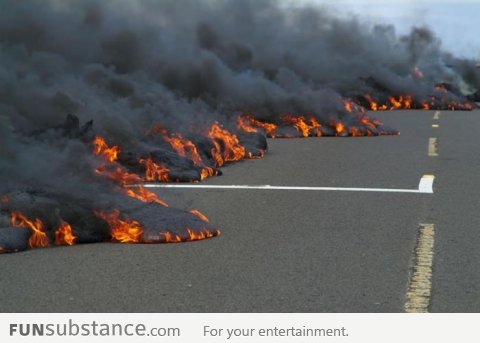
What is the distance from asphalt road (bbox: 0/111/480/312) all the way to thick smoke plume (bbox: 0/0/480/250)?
1.96 feet

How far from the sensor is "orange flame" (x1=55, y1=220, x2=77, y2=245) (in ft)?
24.5

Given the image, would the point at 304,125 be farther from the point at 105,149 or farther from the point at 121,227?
the point at 121,227

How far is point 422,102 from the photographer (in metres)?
32.5

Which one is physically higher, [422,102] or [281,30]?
[281,30]

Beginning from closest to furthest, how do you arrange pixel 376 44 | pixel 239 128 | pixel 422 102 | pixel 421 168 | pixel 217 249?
pixel 217 249
pixel 421 168
pixel 239 128
pixel 422 102
pixel 376 44

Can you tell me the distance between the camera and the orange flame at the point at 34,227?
7367 mm

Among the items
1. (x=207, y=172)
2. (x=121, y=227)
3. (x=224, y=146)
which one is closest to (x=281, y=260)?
(x=121, y=227)

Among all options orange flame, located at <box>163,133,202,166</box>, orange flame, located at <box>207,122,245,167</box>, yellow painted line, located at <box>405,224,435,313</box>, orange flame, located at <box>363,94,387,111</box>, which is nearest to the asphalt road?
yellow painted line, located at <box>405,224,435,313</box>

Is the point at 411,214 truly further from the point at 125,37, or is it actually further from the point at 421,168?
the point at 125,37

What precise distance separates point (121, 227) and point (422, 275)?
99.6 inches

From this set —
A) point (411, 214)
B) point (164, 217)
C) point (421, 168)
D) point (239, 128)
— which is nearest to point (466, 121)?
point (239, 128)

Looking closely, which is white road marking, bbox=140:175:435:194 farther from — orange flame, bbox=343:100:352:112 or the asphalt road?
orange flame, bbox=343:100:352:112

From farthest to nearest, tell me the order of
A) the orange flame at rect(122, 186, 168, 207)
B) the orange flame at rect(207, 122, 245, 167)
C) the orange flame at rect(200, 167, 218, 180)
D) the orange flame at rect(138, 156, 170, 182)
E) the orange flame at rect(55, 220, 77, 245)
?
the orange flame at rect(207, 122, 245, 167) < the orange flame at rect(200, 167, 218, 180) < the orange flame at rect(138, 156, 170, 182) < the orange flame at rect(122, 186, 168, 207) < the orange flame at rect(55, 220, 77, 245)

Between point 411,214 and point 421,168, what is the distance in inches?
156
